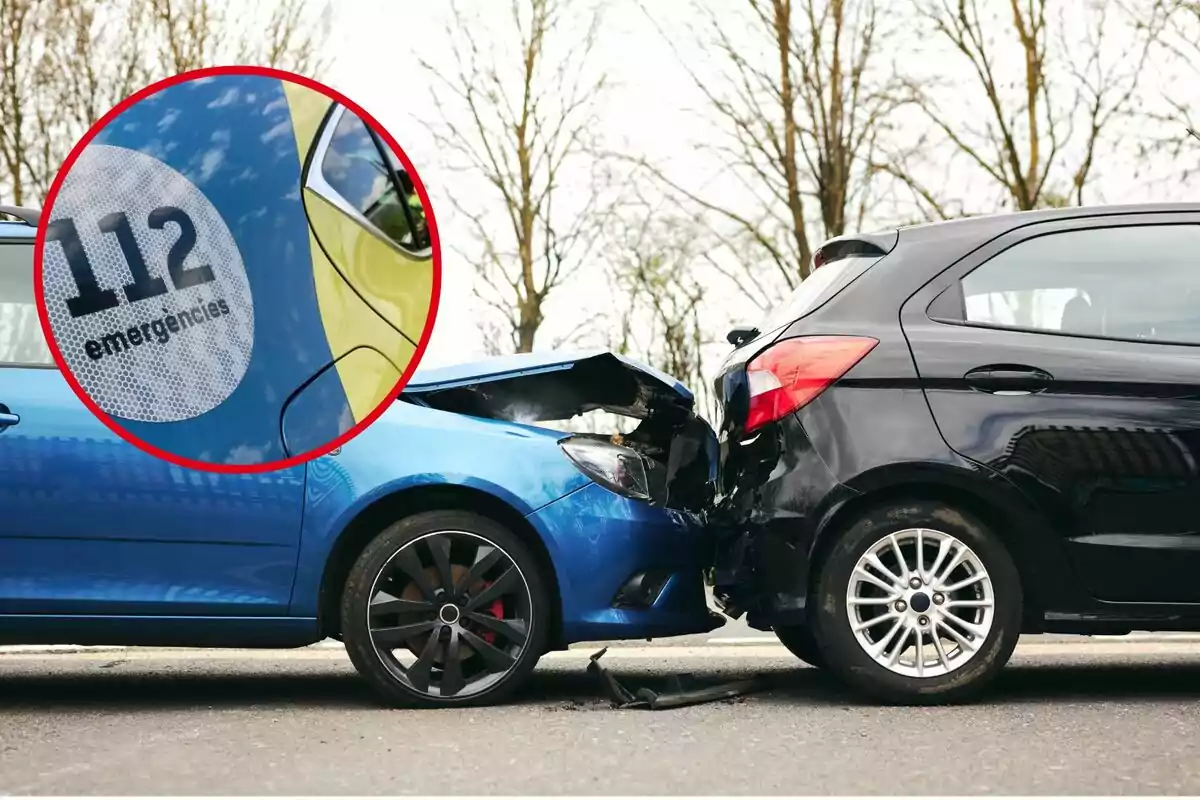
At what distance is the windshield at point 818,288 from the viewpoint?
5.12 m

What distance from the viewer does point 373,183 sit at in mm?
3643

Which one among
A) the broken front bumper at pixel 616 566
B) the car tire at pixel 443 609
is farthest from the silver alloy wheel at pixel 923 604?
the car tire at pixel 443 609

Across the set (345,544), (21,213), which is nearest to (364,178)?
(345,544)

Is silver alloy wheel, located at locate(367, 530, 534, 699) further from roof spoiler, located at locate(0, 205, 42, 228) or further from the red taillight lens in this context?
roof spoiler, located at locate(0, 205, 42, 228)

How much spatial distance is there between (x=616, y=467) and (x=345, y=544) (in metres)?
1.01

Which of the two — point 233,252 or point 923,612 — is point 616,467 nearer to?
point 923,612

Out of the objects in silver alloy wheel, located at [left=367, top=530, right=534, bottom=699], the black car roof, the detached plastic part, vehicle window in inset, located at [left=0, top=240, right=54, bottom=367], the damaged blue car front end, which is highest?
the black car roof

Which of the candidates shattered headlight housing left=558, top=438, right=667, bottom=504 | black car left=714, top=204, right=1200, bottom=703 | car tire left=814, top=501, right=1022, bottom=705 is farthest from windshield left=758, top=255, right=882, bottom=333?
car tire left=814, top=501, right=1022, bottom=705

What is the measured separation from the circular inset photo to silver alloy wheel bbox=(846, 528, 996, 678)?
190 cm

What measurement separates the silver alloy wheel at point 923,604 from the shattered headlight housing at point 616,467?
84 cm

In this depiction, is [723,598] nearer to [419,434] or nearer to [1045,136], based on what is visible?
[419,434]

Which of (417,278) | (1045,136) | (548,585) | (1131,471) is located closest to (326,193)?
(417,278)

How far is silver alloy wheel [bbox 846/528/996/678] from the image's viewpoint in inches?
191

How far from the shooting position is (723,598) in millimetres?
5336
